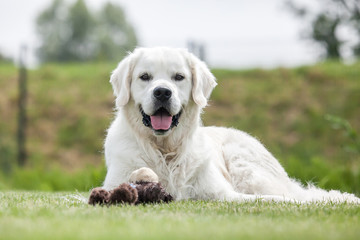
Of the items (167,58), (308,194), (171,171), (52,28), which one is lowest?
(52,28)

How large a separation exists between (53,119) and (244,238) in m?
13.4

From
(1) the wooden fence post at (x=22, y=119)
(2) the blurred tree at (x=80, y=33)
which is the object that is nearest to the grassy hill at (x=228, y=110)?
(1) the wooden fence post at (x=22, y=119)

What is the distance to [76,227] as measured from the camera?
260cm

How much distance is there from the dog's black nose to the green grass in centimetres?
103

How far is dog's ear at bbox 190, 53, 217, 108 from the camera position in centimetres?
479

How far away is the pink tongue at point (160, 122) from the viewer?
4.52 meters

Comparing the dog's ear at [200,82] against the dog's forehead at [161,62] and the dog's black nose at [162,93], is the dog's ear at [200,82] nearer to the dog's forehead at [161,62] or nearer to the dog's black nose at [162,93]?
the dog's forehead at [161,62]

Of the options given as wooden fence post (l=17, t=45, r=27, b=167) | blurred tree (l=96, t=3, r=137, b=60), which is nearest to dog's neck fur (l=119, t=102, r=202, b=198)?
wooden fence post (l=17, t=45, r=27, b=167)

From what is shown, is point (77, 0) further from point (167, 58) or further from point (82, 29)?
point (167, 58)

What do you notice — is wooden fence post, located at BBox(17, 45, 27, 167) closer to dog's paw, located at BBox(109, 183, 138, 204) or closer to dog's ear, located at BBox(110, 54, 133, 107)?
dog's ear, located at BBox(110, 54, 133, 107)

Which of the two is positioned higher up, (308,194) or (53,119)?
(308,194)

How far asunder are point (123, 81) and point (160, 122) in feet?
2.04

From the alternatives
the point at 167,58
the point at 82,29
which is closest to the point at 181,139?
the point at 167,58

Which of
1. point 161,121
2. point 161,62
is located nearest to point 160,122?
point 161,121
